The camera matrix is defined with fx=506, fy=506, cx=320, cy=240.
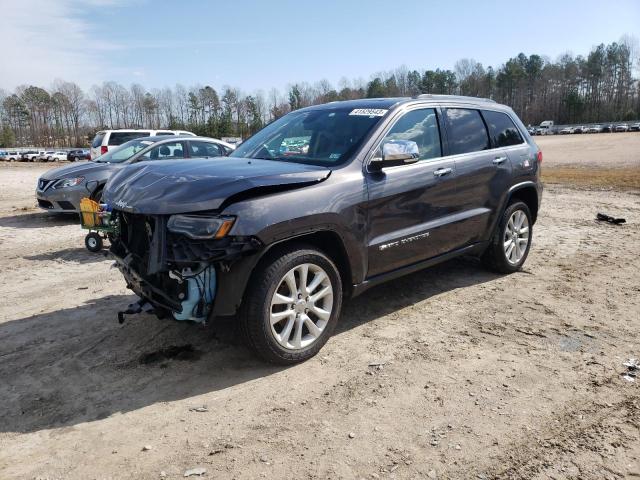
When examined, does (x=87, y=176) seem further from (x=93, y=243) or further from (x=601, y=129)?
(x=601, y=129)

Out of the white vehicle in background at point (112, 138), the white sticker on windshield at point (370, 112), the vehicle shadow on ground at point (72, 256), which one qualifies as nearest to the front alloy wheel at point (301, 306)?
the white sticker on windshield at point (370, 112)

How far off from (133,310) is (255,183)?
1.38m

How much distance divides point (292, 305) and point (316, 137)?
5.34 feet

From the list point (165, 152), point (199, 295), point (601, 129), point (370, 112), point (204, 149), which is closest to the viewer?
point (199, 295)

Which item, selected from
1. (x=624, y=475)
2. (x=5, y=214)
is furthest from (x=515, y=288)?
(x=5, y=214)

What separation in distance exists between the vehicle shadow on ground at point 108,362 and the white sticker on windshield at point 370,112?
1.84 metres

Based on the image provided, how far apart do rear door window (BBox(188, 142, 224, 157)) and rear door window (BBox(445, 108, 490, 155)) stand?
19.3 ft

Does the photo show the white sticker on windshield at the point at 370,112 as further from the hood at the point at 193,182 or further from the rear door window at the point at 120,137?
the rear door window at the point at 120,137

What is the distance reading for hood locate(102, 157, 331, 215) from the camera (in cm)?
333

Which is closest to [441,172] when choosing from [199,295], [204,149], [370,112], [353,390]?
[370,112]

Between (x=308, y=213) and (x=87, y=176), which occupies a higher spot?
(x=87, y=176)

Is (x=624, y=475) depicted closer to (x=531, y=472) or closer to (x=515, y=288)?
(x=531, y=472)

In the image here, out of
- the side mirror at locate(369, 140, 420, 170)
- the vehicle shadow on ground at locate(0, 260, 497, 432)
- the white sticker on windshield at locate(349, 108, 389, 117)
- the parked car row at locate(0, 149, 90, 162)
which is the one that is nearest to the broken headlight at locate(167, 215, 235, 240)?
the vehicle shadow on ground at locate(0, 260, 497, 432)

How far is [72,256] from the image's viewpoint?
7.17 metres
